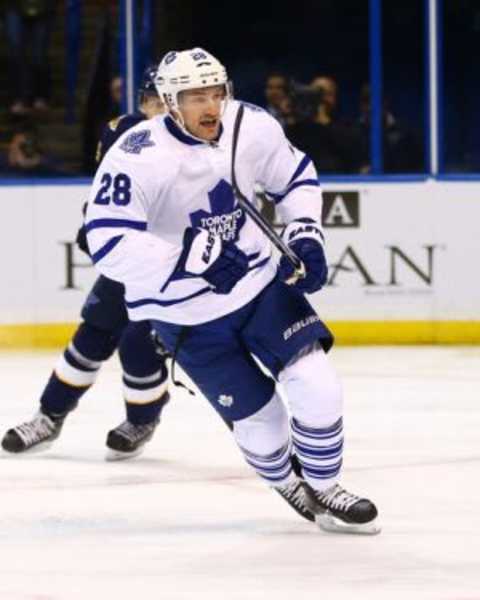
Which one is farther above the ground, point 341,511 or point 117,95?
point 117,95

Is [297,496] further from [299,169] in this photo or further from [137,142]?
[137,142]

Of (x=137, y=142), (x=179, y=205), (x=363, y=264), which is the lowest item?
(x=363, y=264)

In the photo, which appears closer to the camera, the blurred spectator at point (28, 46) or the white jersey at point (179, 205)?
the white jersey at point (179, 205)

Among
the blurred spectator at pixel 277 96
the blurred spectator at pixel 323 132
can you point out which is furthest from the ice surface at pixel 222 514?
the blurred spectator at pixel 277 96

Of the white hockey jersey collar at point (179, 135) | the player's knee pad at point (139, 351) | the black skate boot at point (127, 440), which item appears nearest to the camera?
the white hockey jersey collar at point (179, 135)

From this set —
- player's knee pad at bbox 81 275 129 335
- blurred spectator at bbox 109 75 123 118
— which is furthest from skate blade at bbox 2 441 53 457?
blurred spectator at bbox 109 75 123 118

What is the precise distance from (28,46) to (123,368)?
4.65m

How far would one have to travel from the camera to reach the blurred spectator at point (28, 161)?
388 inches


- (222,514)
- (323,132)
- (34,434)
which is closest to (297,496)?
(222,514)

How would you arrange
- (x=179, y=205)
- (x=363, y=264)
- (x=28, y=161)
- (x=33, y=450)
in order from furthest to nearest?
(x=28, y=161) → (x=363, y=264) → (x=33, y=450) → (x=179, y=205)

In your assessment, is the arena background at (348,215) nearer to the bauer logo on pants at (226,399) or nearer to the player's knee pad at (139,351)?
the player's knee pad at (139,351)

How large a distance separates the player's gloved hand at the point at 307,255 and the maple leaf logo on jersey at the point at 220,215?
135mm

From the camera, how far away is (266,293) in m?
5.06

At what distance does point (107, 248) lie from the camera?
492 cm
